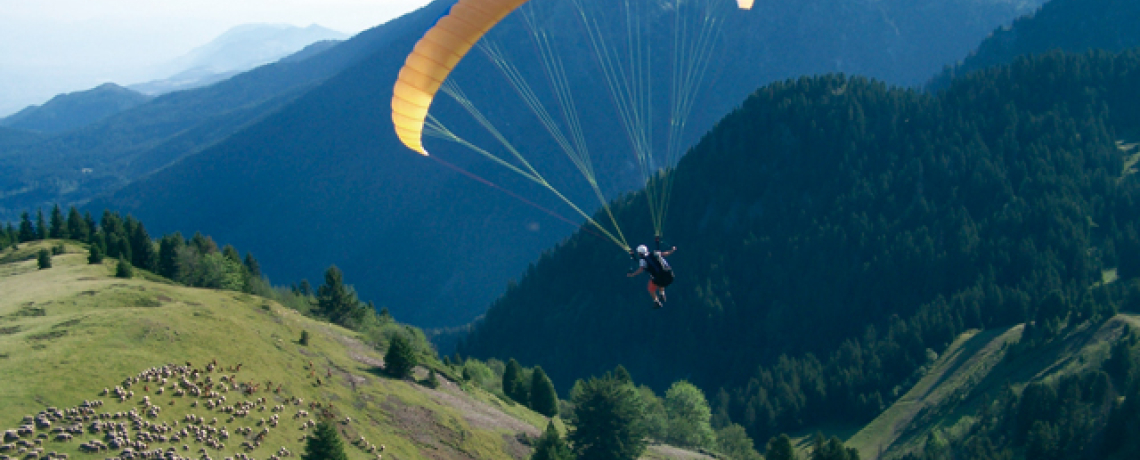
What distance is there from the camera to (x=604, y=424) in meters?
50.0

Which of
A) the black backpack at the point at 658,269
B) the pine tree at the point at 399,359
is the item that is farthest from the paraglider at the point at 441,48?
the pine tree at the point at 399,359

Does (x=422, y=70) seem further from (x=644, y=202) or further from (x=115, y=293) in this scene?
(x=644, y=202)

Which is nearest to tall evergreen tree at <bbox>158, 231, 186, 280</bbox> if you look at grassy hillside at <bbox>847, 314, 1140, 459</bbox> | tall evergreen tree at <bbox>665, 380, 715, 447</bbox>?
tall evergreen tree at <bbox>665, 380, 715, 447</bbox>

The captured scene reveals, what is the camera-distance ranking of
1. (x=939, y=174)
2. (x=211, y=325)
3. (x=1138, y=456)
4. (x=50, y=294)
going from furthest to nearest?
(x=939, y=174)
(x=1138, y=456)
(x=50, y=294)
(x=211, y=325)

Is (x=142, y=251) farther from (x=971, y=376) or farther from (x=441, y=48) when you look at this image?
(x=971, y=376)

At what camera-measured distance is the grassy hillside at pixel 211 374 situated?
3400cm

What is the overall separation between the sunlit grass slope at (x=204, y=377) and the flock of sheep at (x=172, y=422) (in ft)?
0.27

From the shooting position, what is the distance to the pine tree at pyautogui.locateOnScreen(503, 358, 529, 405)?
7025cm

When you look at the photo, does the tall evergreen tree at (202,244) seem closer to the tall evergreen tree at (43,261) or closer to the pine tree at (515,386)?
the tall evergreen tree at (43,261)

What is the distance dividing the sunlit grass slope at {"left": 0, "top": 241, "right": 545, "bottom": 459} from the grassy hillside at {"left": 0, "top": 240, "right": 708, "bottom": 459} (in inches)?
3.3

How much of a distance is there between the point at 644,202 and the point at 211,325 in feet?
443

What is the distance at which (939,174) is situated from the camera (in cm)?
14962

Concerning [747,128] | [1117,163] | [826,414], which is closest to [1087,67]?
[1117,163]

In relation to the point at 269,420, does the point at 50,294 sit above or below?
above
